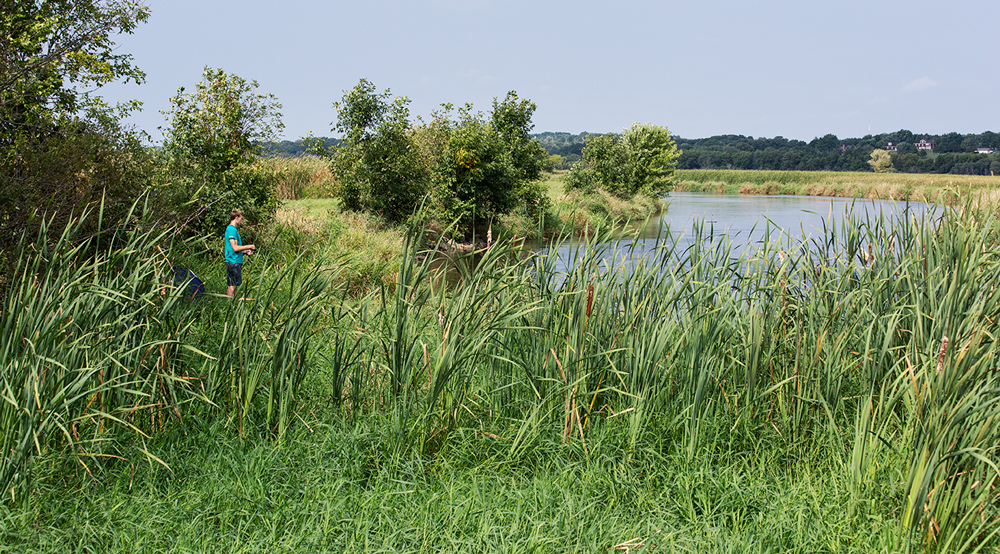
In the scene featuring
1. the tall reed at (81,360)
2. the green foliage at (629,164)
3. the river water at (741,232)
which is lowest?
the tall reed at (81,360)

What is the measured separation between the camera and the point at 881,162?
80875mm

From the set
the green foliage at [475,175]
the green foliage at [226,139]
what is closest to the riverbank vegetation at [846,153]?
the green foliage at [475,175]

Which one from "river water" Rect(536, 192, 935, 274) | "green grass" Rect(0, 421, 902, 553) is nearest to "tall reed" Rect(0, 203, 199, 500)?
"green grass" Rect(0, 421, 902, 553)

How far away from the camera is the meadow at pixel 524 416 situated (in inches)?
93.5

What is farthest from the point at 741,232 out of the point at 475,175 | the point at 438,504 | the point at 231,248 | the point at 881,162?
the point at 881,162

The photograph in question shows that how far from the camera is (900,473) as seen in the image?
8.41ft

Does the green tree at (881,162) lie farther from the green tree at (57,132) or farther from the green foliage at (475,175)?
the green tree at (57,132)

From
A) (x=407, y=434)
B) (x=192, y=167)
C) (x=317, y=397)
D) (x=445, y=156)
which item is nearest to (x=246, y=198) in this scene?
(x=192, y=167)

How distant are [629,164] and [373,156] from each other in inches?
916

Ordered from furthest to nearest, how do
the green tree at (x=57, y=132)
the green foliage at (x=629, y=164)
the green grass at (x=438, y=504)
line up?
the green foliage at (x=629, y=164) → the green tree at (x=57, y=132) → the green grass at (x=438, y=504)

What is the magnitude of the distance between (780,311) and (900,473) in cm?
109

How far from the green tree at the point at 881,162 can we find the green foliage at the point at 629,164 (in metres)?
49.6

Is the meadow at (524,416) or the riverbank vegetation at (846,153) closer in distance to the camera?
the meadow at (524,416)

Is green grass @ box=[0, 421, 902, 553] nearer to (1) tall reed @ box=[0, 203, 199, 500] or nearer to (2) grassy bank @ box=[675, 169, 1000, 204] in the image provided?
(1) tall reed @ box=[0, 203, 199, 500]
